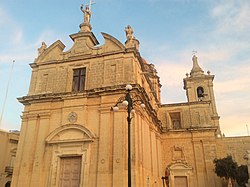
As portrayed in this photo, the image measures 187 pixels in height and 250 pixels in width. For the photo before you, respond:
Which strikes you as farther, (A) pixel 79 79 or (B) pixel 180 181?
(B) pixel 180 181

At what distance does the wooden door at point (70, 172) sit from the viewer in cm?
1462

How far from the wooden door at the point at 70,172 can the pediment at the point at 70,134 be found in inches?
46.9

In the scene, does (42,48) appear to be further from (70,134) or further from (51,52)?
(70,134)

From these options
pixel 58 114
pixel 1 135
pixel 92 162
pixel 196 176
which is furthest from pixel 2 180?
pixel 196 176

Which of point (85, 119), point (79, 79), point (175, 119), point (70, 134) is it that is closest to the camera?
point (70, 134)

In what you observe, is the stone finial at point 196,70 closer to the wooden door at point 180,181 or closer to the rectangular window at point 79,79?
the wooden door at point 180,181

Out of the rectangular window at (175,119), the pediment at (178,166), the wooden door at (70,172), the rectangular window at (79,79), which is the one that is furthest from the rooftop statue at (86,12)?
the pediment at (178,166)

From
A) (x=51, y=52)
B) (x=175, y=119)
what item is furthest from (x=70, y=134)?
(x=175, y=119)

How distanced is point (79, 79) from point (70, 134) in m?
4.13

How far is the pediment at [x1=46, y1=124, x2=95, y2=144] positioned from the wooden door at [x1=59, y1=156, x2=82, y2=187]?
3.91 ft

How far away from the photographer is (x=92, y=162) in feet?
47.8

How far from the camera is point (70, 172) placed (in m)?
15.0

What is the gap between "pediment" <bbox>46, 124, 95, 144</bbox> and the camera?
15.1m

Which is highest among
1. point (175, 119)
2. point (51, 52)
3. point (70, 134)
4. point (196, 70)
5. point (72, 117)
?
point (196, 70)
